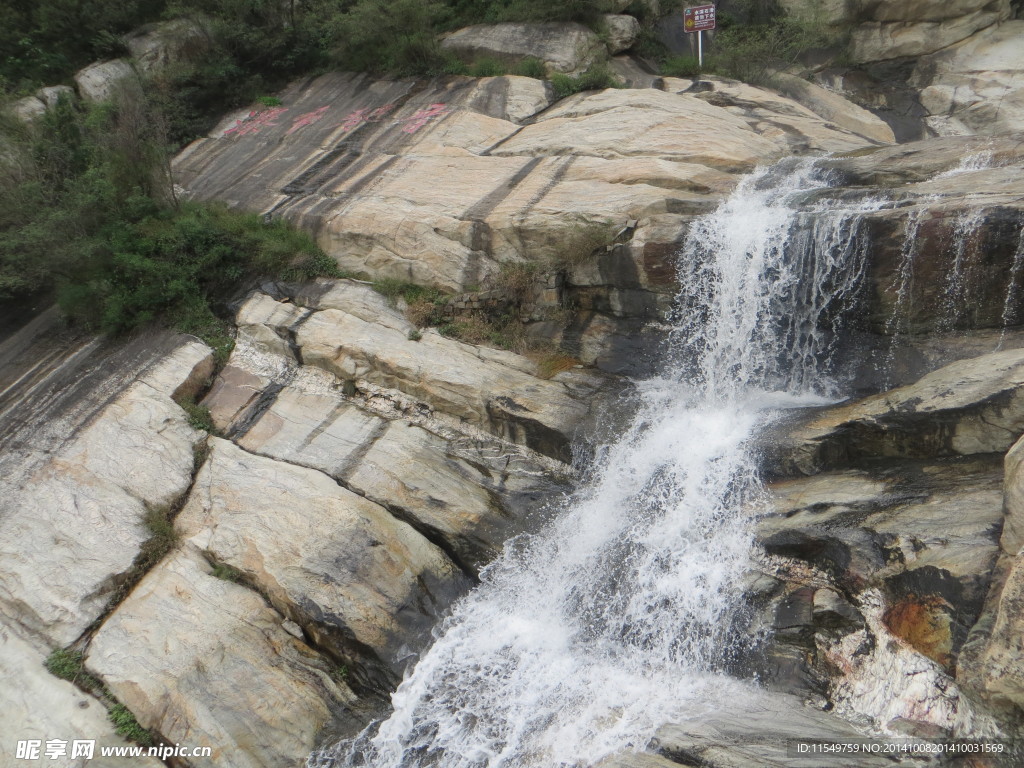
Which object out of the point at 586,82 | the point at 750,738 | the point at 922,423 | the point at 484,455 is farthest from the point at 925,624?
the point at 586,82

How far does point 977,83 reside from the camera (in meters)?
17.7

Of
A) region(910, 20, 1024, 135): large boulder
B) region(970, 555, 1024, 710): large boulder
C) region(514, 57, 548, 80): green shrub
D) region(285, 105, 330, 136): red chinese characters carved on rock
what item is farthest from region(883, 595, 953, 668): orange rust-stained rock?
region(285, 105, 330, 136): red chinese characters carved on rock

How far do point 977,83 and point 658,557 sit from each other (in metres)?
17.9

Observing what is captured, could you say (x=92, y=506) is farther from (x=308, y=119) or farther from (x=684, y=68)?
(x=684, y=68)

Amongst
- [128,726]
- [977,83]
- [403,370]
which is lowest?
[128,726]

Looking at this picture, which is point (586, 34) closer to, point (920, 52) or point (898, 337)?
point (920, 52)

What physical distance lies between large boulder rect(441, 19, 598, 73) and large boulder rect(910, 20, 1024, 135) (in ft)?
31.6

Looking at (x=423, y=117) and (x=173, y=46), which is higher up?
(x=173, y=46)

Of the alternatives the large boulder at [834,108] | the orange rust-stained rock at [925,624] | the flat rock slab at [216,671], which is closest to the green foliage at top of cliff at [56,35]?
the flat rock slab at [216,671]

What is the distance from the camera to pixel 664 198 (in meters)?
11.2

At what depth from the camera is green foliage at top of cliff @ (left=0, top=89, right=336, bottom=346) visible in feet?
38.7

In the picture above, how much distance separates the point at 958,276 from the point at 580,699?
24.6 feet

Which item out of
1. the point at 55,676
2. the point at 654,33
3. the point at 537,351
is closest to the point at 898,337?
the point at 537,351

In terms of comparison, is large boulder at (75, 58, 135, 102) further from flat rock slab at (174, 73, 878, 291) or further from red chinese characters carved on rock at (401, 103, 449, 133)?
red chinese characters carved on rock at (401, 103, 449, 133)
